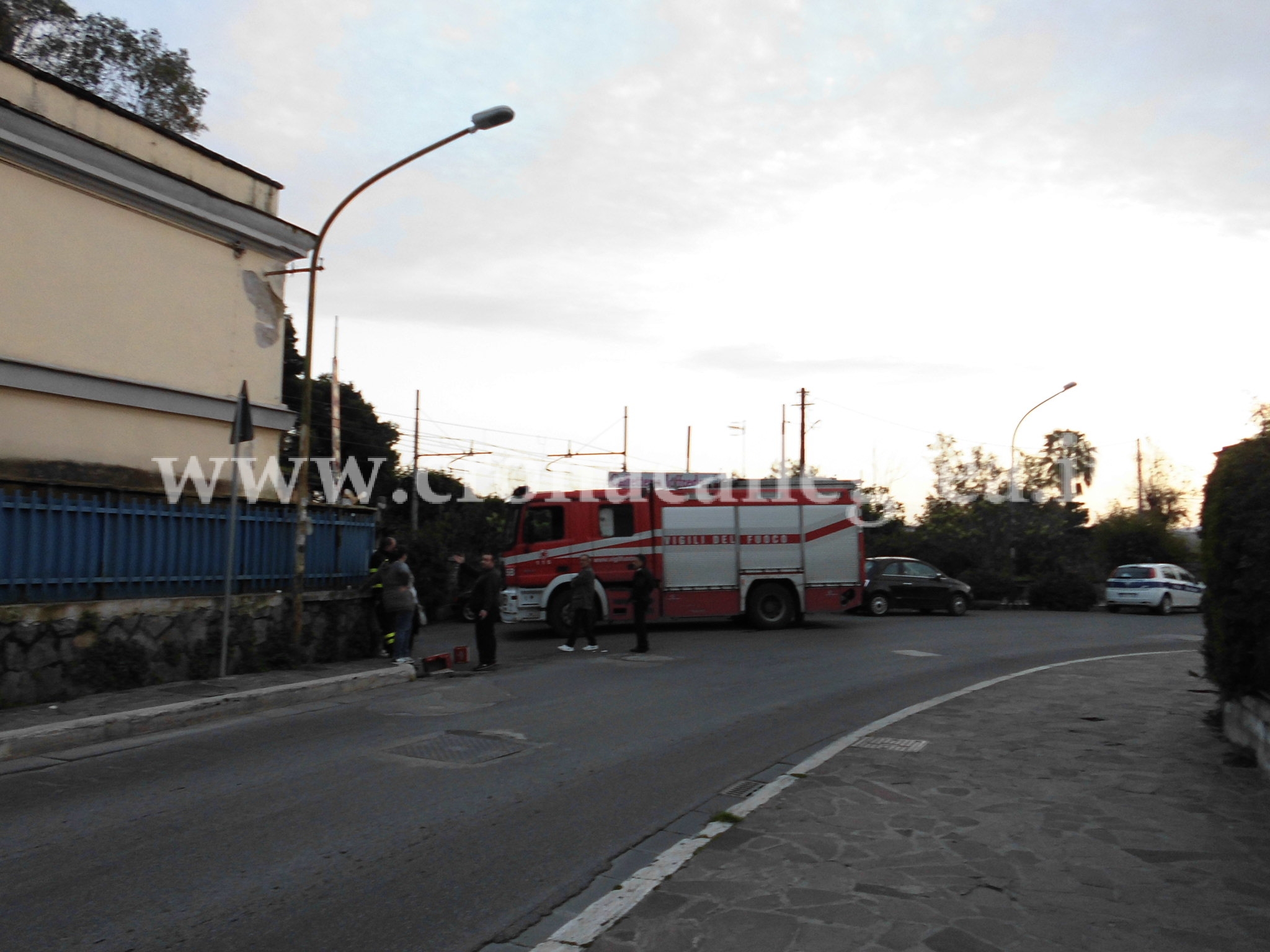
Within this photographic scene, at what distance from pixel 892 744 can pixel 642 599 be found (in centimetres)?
770

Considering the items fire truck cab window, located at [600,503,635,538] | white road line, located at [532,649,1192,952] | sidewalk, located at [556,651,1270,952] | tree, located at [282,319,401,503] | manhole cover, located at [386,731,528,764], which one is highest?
tree, located at [282,319,401,503]

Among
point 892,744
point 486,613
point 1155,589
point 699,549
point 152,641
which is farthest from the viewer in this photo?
point 1155,589

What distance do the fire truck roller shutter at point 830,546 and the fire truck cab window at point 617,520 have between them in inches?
148

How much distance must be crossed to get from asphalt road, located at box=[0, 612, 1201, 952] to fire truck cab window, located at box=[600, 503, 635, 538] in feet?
20.7

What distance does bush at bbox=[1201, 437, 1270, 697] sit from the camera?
7.02 metres

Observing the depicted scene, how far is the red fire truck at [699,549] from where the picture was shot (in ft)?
61.2

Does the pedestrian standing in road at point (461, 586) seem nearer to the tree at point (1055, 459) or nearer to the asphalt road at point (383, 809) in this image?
the asphalt road at point (383, 809)

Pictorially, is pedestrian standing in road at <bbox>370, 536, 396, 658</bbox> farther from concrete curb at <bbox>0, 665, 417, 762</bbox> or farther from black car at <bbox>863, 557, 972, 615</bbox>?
black car at <bbox>863, 557, 972, 615</bbox>

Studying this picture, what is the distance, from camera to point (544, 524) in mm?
18750

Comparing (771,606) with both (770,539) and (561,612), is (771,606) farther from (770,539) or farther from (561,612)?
(561,612)

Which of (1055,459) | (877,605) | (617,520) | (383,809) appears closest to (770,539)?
(617,520)

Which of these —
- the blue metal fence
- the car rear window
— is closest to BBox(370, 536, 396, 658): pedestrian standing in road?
the blue metal fence

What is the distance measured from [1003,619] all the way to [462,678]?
17353 millimetres

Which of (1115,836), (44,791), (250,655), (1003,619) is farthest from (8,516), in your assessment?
(1003,619)
